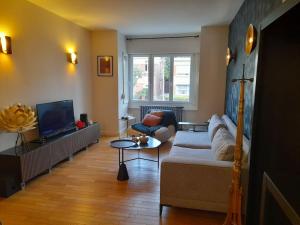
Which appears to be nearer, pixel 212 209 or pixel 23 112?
pixel 212 209

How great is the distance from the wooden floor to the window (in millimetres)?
2896

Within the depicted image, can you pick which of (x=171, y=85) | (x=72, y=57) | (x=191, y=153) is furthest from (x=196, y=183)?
(x=171, y=85)

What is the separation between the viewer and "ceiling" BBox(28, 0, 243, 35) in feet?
11.1

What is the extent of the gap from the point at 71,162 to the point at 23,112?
50.7 inches

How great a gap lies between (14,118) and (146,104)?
381 centimetres

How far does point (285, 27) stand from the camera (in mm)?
1084

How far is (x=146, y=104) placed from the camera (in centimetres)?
624

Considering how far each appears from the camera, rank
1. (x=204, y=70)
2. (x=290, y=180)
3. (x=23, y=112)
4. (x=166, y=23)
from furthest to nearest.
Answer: (x=204, y=70), (x=166, y=23), (x=23, y=112), (x=290, y=180)

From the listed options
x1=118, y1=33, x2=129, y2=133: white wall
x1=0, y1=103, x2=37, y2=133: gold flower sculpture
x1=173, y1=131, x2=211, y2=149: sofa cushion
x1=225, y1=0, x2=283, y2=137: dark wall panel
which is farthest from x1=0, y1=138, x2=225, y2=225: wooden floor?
x1=118, y1=33, x2=129, y2=133: white wall

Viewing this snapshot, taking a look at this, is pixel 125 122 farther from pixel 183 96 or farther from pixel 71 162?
pixel 71 162

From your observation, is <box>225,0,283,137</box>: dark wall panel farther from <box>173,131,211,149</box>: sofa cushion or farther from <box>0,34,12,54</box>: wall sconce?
<box>0,34,12,54</box>: wall sconce

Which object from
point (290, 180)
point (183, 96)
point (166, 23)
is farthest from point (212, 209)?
point (183, 96)

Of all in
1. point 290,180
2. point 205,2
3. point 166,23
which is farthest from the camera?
point 166,23

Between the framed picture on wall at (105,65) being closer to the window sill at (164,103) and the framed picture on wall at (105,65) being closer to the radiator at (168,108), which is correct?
the window sill at (164,103)
